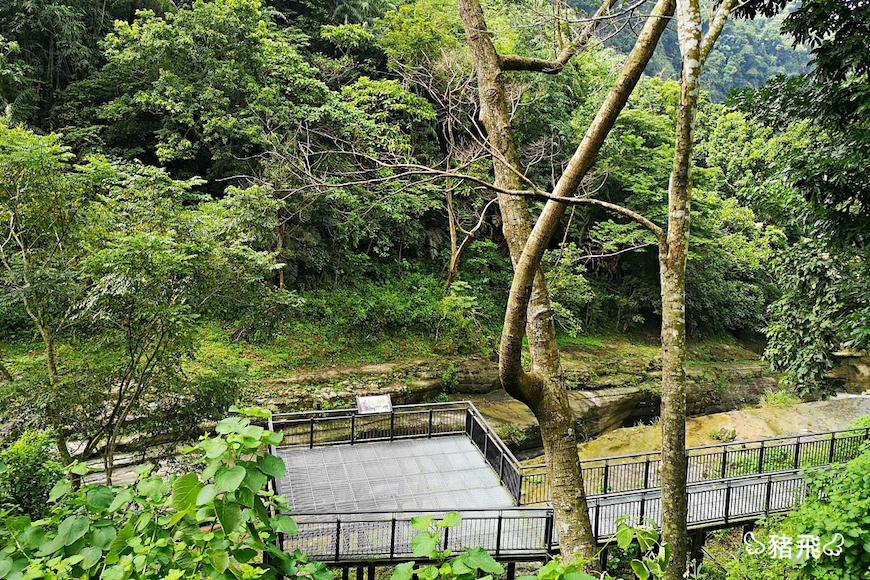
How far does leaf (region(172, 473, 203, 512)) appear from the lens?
1.46 meters

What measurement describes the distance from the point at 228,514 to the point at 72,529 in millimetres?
547

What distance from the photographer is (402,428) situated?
14.0 m

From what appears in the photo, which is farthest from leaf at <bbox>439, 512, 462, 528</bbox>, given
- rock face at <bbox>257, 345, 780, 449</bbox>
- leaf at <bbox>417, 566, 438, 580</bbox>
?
rock face at <bbox>257, 345, 780, 449</bbox>

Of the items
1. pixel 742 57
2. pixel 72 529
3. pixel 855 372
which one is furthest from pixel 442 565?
pixel 742 57

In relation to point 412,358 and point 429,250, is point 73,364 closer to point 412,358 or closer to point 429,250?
point 412,358

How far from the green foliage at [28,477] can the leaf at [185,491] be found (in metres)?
5.14

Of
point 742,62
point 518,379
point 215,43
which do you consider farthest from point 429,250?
point 742,62

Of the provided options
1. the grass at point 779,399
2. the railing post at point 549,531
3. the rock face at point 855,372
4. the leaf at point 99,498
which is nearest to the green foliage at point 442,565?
the leaf at point 99,498

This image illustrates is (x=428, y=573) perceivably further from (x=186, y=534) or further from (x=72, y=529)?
(x=72, y=529)

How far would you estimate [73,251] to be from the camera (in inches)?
310

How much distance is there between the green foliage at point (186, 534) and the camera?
1.42 m

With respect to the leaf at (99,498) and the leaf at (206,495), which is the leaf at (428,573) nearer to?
the leaf at (206,495)

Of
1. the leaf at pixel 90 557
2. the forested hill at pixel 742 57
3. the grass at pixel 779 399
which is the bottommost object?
the grass at pixel 779 399

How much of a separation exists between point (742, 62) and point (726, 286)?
39735 mm
